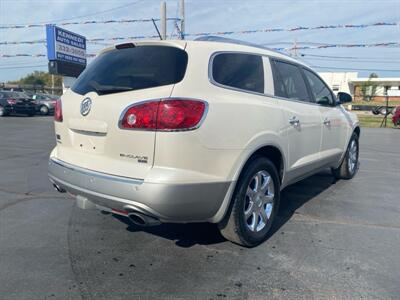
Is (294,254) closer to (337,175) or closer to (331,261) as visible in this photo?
(331,261)

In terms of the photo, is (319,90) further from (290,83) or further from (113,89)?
(113,89)

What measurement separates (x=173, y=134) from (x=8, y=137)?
35.3 ft

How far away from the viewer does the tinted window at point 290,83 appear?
3.83 metres

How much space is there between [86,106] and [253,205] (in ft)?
5.74

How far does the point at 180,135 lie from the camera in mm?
2664

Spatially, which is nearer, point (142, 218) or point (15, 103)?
point (142, 218)

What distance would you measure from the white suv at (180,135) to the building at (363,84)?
59.1 metres

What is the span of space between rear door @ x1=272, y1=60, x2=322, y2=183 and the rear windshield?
127 centimetres

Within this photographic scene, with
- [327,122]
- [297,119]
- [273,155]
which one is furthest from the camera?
[327,122]

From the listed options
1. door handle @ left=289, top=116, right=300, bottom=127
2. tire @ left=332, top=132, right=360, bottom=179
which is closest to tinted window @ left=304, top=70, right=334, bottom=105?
door handle @ left=289, top=116, right=300, bottom=127

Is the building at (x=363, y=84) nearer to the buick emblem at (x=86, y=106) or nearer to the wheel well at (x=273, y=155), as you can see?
the wheel well at (x=273, y=155)

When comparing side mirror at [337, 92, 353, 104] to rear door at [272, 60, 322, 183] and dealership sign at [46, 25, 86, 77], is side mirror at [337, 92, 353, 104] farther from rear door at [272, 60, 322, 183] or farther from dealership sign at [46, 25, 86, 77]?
dealership sign at [46, 25, 86, 77]

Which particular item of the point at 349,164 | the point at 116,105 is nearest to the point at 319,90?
the point at 349,164

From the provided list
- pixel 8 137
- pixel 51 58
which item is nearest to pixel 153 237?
pixel 8 137
